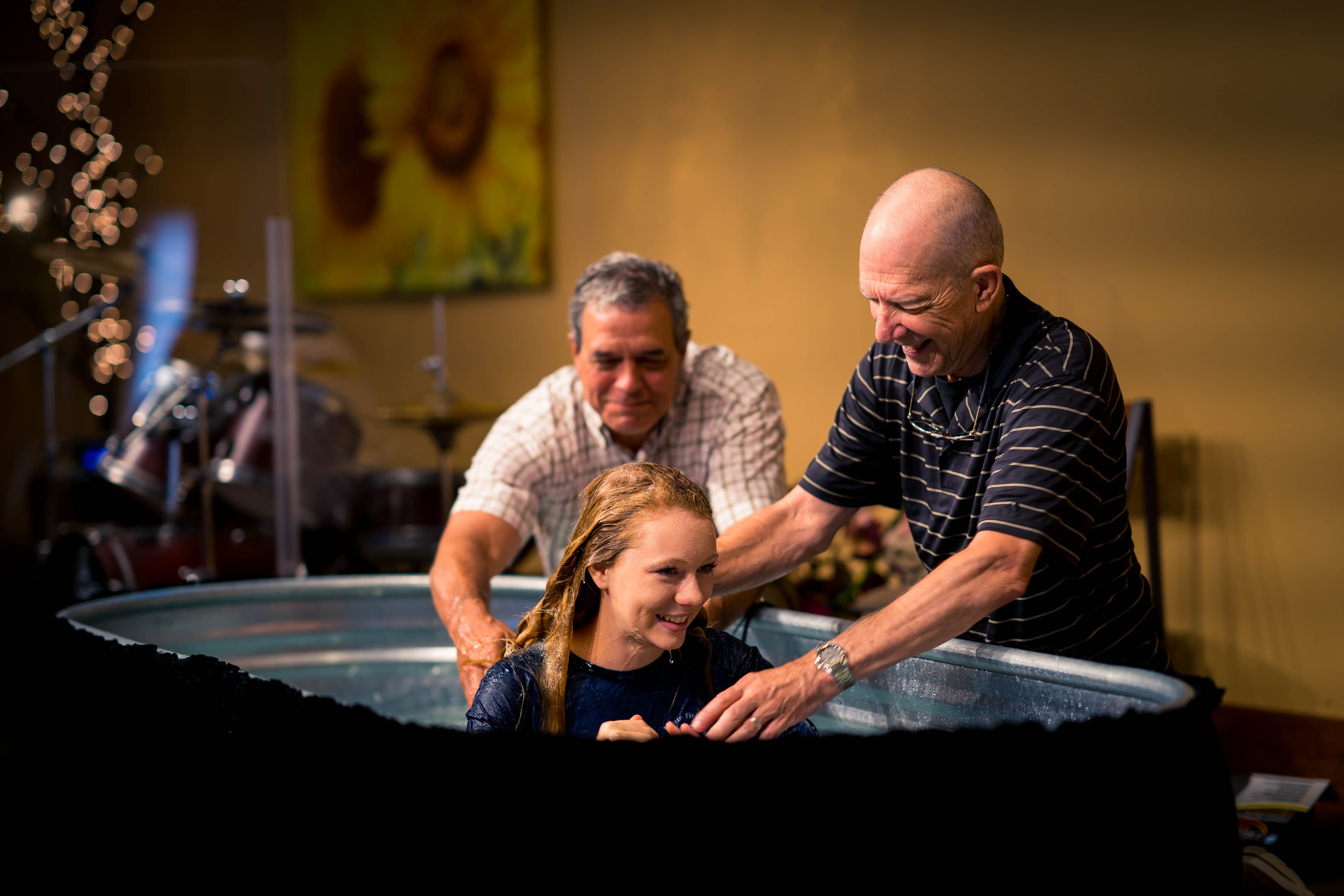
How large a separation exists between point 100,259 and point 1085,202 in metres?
3.20

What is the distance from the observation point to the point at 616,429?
6.91ft

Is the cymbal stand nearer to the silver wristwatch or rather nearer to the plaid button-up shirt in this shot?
the plaid button-up shirt

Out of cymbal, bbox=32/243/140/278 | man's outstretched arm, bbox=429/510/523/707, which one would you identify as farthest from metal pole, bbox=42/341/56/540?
man's outstretched arm, bbox=429/510/523/707

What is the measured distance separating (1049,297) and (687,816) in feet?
10.2

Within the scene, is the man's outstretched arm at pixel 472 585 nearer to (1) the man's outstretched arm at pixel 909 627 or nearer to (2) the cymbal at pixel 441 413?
(1) the man's outstretched arm at pixel 909 627

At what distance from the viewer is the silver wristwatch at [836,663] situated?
1278 mm

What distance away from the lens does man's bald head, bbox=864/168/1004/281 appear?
1.44m

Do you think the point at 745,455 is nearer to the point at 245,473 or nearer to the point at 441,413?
the point at 441,413

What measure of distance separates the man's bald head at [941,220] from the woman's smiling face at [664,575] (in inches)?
17.6

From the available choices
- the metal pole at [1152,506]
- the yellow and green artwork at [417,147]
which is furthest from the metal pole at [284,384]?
the metal pole at [1152,506]

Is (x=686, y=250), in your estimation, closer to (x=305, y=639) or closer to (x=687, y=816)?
(x=305, y=639)

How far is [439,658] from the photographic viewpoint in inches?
76.8

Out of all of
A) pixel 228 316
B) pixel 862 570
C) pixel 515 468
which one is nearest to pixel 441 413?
pixel 228 316

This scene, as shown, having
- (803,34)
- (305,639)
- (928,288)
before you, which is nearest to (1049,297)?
(803,34)
